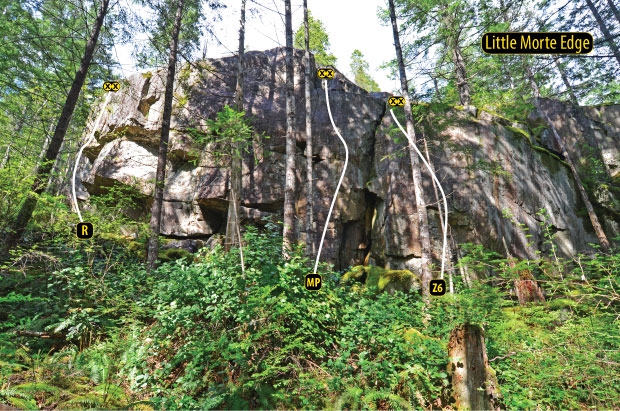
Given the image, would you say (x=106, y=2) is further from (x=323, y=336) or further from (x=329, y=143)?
(x=323, y=336)

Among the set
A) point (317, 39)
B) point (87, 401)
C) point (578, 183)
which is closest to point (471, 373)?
point (87, 401)

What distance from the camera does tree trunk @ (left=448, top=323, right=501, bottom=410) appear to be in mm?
4035

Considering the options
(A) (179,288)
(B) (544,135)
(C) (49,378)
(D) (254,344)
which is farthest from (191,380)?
(B) (544,135)

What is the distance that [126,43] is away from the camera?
32.9ft

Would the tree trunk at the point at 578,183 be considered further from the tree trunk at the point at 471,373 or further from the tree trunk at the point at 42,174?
the tree trunk at the point at 42,174

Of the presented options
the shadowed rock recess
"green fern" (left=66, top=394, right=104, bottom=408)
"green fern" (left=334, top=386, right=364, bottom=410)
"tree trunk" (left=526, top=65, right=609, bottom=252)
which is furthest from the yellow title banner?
"green fern" (left=66, top=394, right=104, bottom=408)

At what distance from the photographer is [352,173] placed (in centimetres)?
1406

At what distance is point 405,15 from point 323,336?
12.0m

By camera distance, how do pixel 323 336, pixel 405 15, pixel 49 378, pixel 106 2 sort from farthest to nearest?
pixel 405 15 → pixel 106 2 → pixel 323 336 → pixel 49 378

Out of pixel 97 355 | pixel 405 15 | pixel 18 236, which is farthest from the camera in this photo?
pixel 405 15

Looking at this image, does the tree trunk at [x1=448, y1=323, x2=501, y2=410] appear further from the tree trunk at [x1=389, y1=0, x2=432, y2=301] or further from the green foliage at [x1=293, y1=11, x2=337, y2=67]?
the green foliage at [x1=293, y1=11, x2=337, y2=67]

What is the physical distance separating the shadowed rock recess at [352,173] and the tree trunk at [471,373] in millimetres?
7617

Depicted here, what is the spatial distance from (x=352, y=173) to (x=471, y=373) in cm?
1076

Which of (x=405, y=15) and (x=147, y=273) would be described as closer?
(x=147, y=273)
